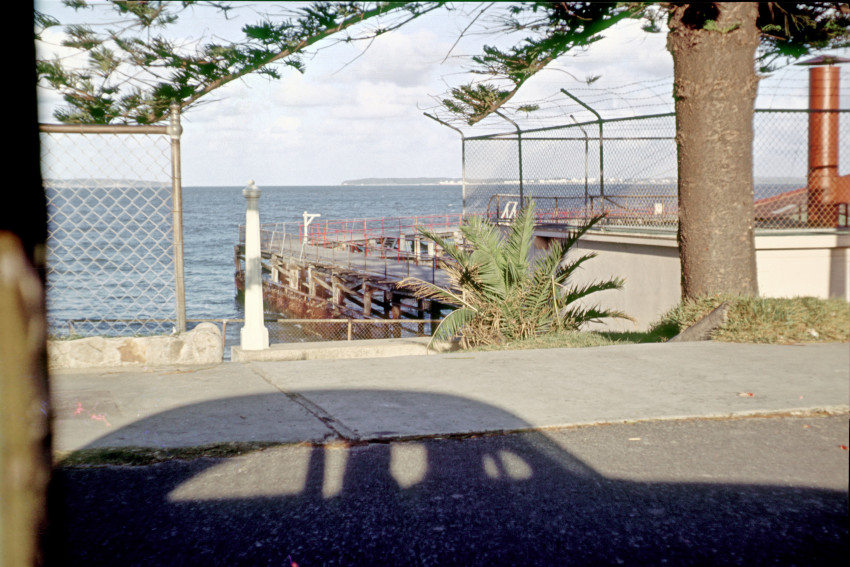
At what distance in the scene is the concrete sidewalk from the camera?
13.6ft

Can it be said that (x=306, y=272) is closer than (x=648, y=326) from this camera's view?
No

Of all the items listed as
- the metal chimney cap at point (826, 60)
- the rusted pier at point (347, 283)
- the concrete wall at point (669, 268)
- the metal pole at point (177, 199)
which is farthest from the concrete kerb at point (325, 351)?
the rusted pier at point (347, 283)

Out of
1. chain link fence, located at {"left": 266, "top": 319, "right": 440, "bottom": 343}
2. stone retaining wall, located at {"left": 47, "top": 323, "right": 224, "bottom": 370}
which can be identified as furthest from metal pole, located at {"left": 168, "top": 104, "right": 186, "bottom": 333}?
chain link fence, located at {"left": 266, "top": 319, "right": 440, "bottom": 343}

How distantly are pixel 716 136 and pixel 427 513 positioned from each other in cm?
626

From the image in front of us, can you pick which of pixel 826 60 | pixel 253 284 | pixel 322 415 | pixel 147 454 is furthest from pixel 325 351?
pixel 826 60

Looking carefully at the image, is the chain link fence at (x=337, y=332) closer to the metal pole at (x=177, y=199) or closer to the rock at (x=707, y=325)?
the rock at (x=707, y=325)

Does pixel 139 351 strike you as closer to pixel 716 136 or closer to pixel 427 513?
pixel 427 513

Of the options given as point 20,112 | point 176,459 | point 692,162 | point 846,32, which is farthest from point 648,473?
point 846,32

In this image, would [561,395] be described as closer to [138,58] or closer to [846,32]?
[138,58]

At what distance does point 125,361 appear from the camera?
5941 mm

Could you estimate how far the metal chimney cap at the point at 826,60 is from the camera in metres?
10.6

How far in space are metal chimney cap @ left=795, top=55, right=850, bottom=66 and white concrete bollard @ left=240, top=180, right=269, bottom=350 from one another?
8.45 metres

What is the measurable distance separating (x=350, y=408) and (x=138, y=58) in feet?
10.6

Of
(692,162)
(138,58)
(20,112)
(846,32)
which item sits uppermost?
(846,32)
